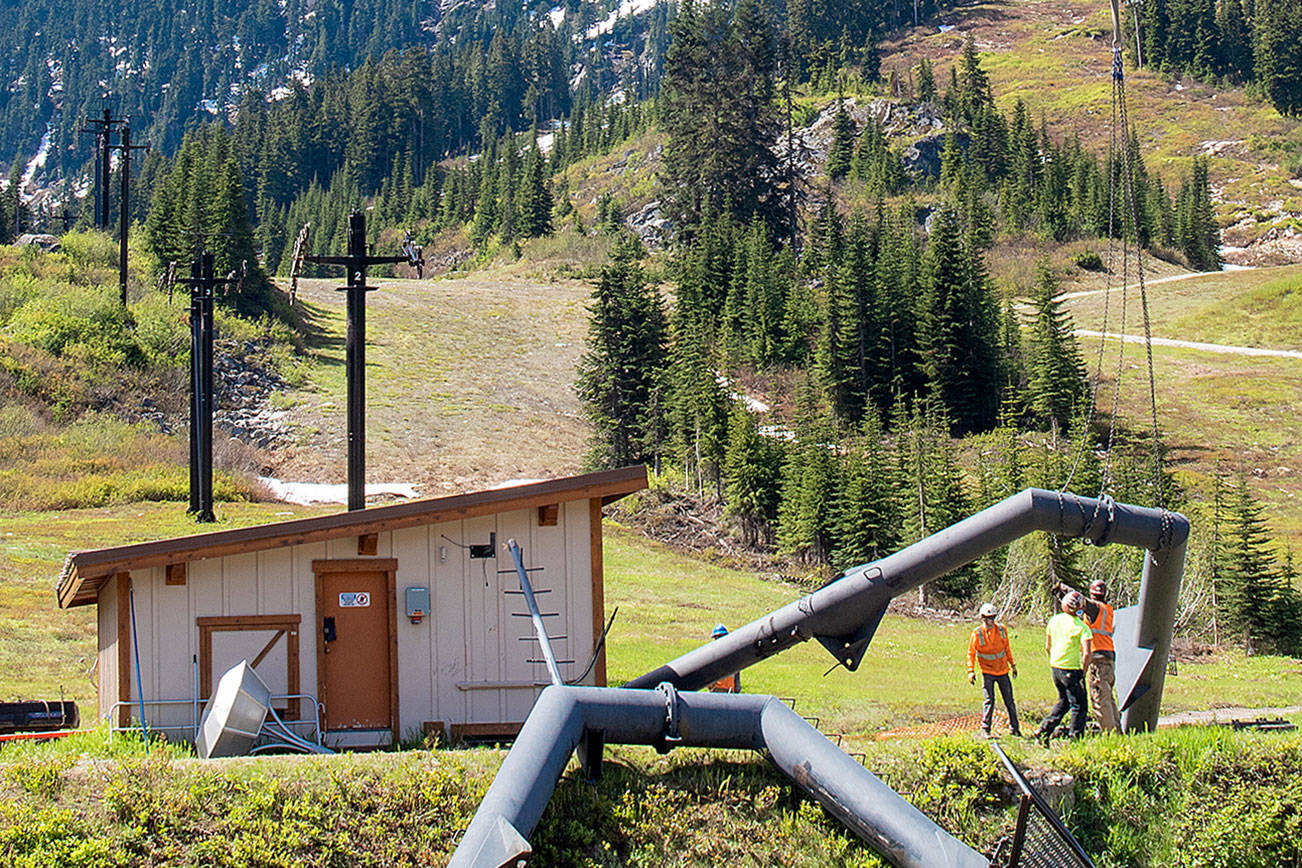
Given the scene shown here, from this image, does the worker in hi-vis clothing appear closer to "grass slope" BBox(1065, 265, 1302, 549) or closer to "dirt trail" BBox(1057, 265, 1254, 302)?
"grass slope" BBox(1065, 265, 1302, 549)

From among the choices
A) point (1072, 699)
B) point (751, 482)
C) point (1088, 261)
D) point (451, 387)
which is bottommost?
point (751, 482)

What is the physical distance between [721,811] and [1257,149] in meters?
140

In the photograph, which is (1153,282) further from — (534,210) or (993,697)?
(993,697)

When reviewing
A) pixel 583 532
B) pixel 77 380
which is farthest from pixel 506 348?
pixel 583 532

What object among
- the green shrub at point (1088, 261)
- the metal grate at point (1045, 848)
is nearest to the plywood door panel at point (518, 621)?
the metal grate at point (1045, 848)

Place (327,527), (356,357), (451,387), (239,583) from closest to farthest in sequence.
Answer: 1. (327,527)
2. (239,583)
3. (356,357)
4. (451,387)

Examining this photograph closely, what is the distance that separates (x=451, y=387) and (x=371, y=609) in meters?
45.9

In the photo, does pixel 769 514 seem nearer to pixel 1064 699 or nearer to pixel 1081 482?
pixel 1081 482

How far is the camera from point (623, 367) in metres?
49.2

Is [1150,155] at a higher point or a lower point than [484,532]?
higher

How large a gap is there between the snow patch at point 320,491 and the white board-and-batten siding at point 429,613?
84.5 ft

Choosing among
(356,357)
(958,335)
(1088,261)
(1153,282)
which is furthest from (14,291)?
(1153,282)

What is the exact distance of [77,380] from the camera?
159ft

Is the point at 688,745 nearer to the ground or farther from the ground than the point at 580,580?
nearer to the ground
